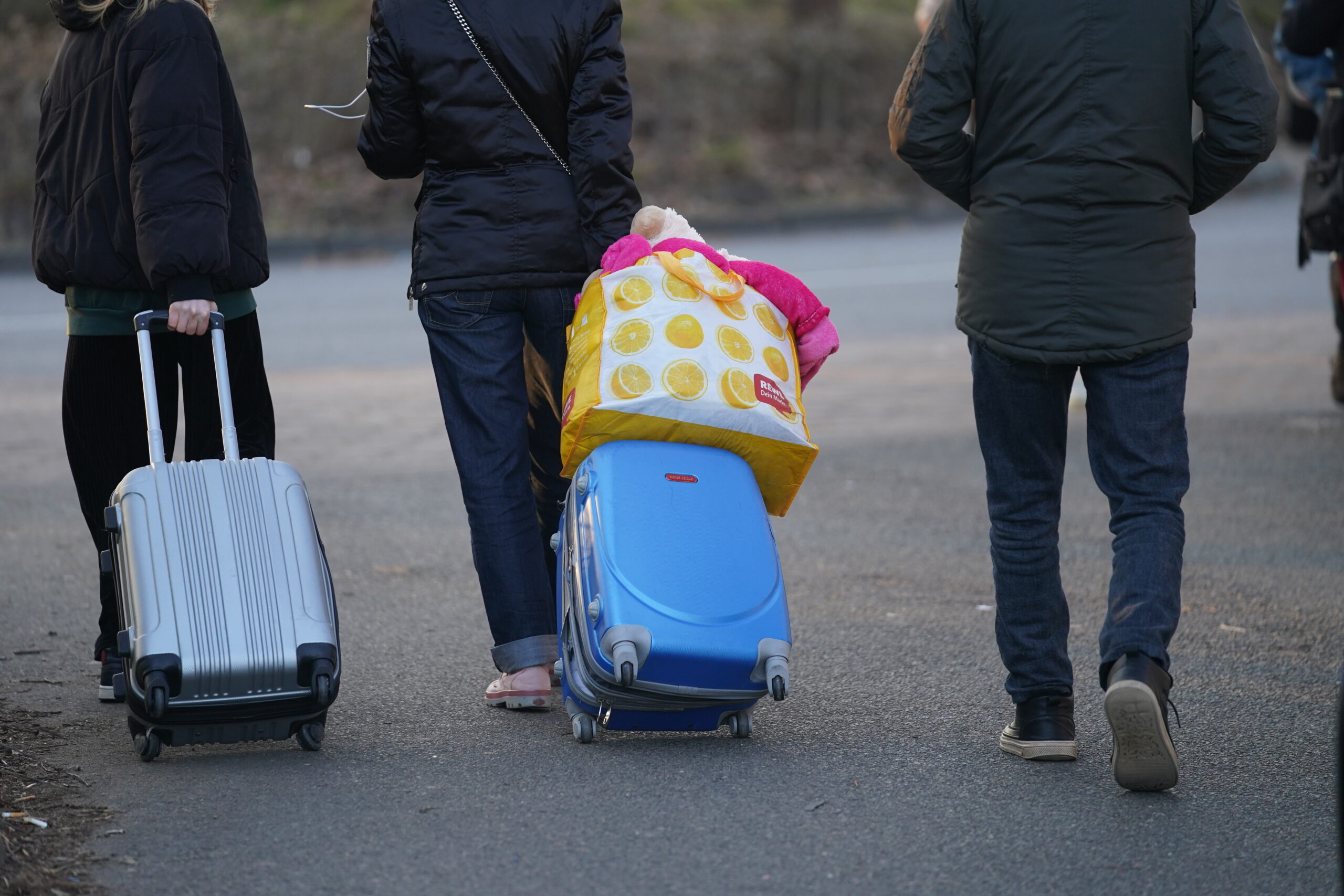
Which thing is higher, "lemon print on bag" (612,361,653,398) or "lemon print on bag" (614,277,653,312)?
"lemon print on bag" (614,277,653,312)

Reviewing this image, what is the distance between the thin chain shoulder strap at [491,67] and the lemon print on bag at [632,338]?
437 mm

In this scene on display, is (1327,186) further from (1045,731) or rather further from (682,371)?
(682,371)

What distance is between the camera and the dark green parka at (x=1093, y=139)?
3.41m

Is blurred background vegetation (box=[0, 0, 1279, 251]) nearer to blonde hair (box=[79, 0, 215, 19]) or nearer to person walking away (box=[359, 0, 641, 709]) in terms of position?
blonde hair (box=[79, 0, 215, 19])

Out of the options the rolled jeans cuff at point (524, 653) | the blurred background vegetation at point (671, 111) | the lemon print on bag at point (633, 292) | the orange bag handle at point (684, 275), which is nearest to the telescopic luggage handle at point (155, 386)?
the rolled jeans cuff at point (524, 653)

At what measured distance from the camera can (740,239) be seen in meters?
17.3

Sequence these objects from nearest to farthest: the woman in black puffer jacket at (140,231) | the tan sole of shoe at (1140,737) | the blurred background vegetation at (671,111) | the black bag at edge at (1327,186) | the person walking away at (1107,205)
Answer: the tan sole of shoe at (1140,737) → the person walking away at (1107,205) → the woman in black puffer jacket at (140,231) → the black bag at edge at (1327,186) → the blurred background vegetation at (671,111)

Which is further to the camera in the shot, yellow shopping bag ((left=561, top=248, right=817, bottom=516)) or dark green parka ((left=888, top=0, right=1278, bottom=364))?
yellow shopping bag ((left=561, top=248, right=817, bottom=516))

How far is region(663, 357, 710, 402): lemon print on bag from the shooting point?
3.67m

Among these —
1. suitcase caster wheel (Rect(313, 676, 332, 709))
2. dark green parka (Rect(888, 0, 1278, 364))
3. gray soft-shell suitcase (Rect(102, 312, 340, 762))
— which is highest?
dark green parka (Rect(888, 0, 1278, 364))

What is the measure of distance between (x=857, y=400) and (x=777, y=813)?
231 inches

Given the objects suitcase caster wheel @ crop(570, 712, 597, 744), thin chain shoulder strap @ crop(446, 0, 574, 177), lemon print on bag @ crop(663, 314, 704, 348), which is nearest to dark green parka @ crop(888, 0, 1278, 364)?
lemon print on bag @ crop(663, 314, 704, 348)

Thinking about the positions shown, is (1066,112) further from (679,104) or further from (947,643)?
(679,104)

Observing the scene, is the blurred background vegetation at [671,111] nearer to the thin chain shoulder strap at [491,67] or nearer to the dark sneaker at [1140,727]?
the thin chain shoulder strap at [491,67]
